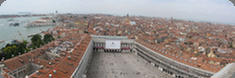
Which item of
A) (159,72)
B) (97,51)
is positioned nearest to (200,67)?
(159,72)

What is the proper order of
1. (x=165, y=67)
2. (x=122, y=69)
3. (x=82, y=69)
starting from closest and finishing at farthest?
1. (x=82, y=69)
2. (x=165, y=67)
3. (x=122, y=69)

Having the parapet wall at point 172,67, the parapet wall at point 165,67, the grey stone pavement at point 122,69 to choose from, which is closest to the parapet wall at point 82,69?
Answer: the parapet wall at point 165,67

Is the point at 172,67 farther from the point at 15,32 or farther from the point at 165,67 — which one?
the point at 15,32

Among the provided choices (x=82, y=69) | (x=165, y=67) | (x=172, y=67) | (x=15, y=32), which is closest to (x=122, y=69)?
(x=165, y=67)

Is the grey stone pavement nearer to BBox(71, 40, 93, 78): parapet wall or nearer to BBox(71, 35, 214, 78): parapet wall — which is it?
BBox(71, 35, 214, 78): parapet wall

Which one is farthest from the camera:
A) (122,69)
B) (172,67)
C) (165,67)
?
(122,69)
